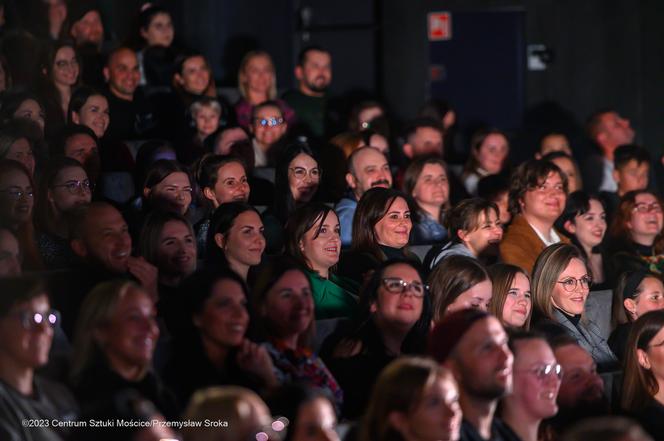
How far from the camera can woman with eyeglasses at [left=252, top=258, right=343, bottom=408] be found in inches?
136

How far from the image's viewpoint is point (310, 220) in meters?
4.50

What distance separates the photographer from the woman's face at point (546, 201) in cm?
536

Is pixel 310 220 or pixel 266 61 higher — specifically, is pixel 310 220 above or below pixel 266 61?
below

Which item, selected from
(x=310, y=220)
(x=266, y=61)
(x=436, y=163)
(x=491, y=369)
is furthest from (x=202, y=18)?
(x=491, y=369)

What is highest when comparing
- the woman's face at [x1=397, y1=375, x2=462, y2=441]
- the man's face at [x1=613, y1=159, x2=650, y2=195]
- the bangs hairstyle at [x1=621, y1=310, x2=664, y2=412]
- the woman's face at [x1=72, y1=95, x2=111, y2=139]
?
the woman's face at [x1=72, y1=95, x2=111, y2=139]

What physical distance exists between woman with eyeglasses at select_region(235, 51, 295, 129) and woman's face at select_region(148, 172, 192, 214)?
68.1 inches

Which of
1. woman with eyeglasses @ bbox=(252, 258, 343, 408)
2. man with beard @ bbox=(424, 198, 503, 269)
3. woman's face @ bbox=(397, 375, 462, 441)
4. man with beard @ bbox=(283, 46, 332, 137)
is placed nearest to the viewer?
woman's face @ bbox=(397, 375, 462, 441)

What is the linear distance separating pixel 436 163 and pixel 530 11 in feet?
9.13

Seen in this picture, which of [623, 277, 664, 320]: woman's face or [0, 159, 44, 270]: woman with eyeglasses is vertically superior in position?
[0, 159, 44, 270]: woman with eyeglasses

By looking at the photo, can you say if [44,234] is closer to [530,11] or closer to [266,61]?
[266,61]

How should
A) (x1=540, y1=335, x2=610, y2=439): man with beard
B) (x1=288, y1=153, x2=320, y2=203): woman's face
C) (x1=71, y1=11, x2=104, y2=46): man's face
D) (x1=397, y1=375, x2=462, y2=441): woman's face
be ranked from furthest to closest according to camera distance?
(x1=71, y1=11, x2=104, y2=46): man's face < (x1=288, y1=153, x2=320, y2=203): woman's face < (x1=540, y1=335, x2=610, y2=439): man with beard < (x1=397, y1=375, x2=462, y2=441): woman's face

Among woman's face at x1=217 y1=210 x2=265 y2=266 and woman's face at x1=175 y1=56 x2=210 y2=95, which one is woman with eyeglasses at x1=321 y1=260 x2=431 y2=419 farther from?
woman's face at x1=175 y1=56 x2=210 y2=95

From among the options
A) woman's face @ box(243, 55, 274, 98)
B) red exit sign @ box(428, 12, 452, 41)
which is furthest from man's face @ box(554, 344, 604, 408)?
red exit sign @ box(428, 12, 452, 41)

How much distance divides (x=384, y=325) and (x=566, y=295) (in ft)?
3.24
